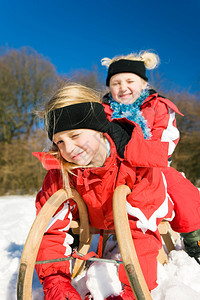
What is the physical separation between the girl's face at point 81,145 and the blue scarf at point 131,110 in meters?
0.51

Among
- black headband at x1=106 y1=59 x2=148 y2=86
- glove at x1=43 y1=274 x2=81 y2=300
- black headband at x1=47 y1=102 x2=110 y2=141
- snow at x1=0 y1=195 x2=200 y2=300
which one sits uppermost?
black headband at x1=106 y1=59 x2=148 y2=86

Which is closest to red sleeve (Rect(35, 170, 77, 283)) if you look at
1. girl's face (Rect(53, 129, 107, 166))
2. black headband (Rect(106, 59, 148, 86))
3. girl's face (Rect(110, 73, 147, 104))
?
girl's face (Rect(53, 129, 107, 166))

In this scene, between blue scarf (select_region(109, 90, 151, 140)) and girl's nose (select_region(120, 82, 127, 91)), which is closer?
blue scarf (select_region(109, 90, 151, 140))

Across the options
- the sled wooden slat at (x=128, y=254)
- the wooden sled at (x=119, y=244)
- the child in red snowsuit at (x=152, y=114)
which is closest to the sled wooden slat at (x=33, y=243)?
the wooden sled at (x=119, y=244)

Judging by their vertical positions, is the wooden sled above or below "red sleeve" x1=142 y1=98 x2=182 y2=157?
below

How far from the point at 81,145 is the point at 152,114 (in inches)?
30.6

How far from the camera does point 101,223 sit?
4.79ft

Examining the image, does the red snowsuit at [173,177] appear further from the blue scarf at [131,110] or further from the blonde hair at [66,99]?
the blonde hair at [66,99]

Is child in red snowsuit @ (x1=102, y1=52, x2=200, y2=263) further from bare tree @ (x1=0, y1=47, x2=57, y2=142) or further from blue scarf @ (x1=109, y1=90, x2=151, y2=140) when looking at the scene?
bare tree @ (x1=0, y1=47, x2=57, y2=142)

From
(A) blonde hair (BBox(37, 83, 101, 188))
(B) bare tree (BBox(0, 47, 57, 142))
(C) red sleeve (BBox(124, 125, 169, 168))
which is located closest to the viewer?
(C) red sleeve (BBox(124, 125, 169, 168))

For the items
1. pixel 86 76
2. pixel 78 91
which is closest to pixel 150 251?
pixel 78 91

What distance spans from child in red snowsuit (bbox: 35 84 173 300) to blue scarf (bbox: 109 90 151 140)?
0.40 meters

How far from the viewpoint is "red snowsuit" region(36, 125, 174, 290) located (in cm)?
117

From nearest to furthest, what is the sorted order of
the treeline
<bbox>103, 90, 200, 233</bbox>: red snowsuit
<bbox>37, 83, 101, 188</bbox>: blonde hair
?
<bbox>37, 83, 101, 188</bbox>: blonde hair → <bbox>103, 90, 200, 233</bbox>: red snowsuit → the treeline
